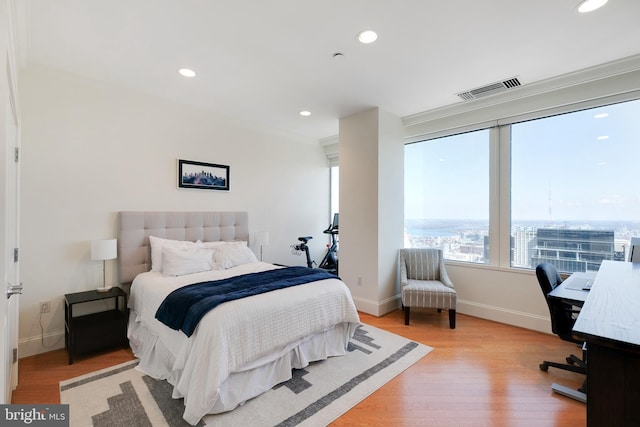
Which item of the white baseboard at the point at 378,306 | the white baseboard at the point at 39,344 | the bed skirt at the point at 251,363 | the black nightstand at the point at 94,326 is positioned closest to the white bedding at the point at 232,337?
the bed skirt at the point at 251,363

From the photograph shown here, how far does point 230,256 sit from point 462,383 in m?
2.72

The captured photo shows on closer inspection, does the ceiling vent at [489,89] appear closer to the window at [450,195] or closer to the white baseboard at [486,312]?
the window at [450,195]

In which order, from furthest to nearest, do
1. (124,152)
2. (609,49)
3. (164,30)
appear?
1. (124,152)
2. (609,49)
3. (164,30)

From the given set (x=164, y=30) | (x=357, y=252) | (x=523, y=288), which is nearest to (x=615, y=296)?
(x=523, y=288)

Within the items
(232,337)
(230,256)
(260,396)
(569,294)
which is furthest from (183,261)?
(569,294)

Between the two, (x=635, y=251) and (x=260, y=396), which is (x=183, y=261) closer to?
(x=260, y=396)

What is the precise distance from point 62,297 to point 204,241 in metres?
1.52

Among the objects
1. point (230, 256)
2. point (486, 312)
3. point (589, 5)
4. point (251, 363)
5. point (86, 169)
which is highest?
point (589, 5)

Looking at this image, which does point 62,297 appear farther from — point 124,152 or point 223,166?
point 223,166

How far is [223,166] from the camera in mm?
4121

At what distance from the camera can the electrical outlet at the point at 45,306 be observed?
277 centimetres

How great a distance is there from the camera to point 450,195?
4164mm

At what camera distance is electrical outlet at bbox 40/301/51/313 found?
2.77 meters

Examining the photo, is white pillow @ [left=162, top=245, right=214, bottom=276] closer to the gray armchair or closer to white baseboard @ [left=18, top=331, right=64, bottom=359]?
white baseboard @ [left=18, top=331, right=64, bottom=359]
